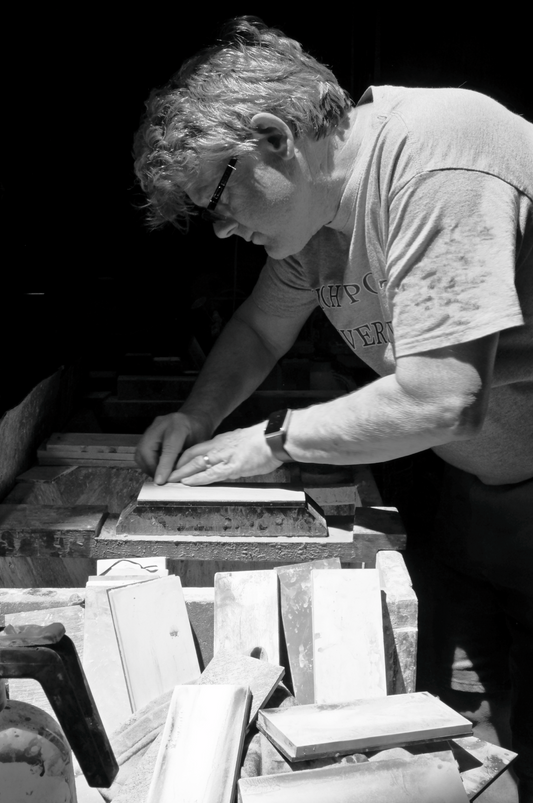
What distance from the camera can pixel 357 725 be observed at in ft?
3.81

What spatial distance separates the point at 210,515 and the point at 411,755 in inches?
30.7

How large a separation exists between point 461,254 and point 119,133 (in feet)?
12.9

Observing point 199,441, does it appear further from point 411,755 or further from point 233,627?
point 411,755

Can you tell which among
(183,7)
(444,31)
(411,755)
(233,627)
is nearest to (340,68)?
(444,31)

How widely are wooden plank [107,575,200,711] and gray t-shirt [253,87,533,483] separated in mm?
668

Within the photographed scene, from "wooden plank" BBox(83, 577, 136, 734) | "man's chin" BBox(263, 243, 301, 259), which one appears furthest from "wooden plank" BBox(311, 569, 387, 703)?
"man's chin" BBox(263, 243, 301, 259)

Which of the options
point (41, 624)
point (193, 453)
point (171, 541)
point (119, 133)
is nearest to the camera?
point (41, 624)

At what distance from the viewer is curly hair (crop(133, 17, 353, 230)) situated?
1400 millimetres

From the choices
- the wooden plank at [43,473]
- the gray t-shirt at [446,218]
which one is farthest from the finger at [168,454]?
the gray t-shirt at [446,218]

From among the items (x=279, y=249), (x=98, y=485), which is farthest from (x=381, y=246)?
(x=98, y=485)

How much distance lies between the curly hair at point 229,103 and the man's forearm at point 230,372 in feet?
2.12

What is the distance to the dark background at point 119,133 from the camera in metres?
3.60

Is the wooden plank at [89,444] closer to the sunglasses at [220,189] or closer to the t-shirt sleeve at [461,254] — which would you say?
the sunglasses at [220,189]

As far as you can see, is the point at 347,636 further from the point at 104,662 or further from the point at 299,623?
the point at 104,662
